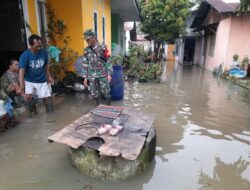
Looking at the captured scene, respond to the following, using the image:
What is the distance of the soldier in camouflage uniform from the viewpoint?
4418 millimetres

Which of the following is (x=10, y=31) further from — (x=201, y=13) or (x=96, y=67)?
(x=201, y=13)

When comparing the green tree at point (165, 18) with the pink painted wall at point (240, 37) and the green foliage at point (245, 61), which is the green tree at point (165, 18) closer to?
the pink painted wall at point (240, 37)

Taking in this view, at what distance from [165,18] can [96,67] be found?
11.9m

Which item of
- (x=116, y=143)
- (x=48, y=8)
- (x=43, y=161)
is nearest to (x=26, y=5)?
(x=48, y=8)

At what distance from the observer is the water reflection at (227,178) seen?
102 inches

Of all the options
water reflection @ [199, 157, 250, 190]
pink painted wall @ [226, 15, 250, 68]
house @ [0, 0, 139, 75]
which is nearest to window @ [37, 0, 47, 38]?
house @ [0, 0, 139, 75]

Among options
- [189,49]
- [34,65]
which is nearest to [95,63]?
[34,65]

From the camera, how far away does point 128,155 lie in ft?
7.64

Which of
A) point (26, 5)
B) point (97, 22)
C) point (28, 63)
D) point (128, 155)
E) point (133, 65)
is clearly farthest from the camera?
point (133, 65)

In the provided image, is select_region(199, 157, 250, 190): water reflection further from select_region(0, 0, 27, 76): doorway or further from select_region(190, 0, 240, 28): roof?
select_region(190, 0, 240, 28): roof

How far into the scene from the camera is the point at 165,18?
1488 centimetres

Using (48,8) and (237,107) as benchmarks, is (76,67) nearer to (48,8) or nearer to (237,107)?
(48,8)

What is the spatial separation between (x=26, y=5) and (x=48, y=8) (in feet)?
3.28

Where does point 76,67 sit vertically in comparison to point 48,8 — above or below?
below
